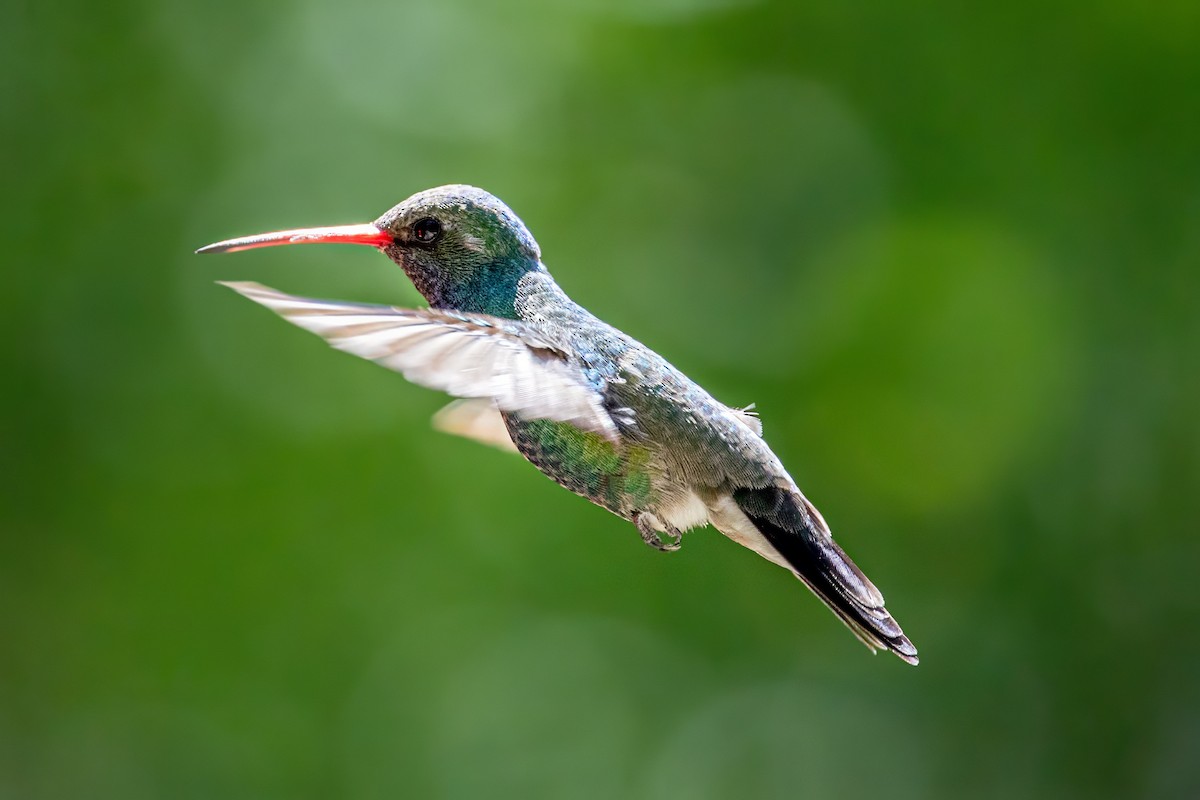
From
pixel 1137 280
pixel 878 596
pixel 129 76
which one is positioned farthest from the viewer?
pixel 129 76

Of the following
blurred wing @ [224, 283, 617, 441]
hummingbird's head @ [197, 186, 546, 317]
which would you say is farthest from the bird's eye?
blurred wing @ [224, 283, 617, 441]

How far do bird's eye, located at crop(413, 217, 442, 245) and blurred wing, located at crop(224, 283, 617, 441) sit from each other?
0.80 feet

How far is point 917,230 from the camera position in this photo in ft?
15.8

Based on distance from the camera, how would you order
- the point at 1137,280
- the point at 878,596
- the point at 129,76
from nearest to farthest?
the point at 878,596, the point at 1137,280, the point at 129,76

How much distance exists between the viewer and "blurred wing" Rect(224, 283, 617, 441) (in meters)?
1.22

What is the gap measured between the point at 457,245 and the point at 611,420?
33 cm

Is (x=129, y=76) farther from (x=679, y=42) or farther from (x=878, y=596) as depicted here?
(x=878, y=596)

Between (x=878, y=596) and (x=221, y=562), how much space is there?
3.74m

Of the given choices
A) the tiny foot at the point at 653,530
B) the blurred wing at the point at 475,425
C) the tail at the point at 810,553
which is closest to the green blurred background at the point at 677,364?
the blurred wing at the point at 475,425

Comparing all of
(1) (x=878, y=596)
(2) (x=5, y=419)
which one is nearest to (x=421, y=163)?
(2) (x=5, y=419)

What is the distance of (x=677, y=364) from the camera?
16.0 feet

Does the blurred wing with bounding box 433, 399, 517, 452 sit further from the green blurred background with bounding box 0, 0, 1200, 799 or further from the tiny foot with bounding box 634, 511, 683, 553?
the green blurred background with bounding box 0, 0, 1200, 799

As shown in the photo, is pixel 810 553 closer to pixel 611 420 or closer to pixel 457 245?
pixel 611 420

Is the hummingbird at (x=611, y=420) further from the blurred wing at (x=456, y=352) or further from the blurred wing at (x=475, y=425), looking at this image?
the blurred wing at (x=475, y=425)
